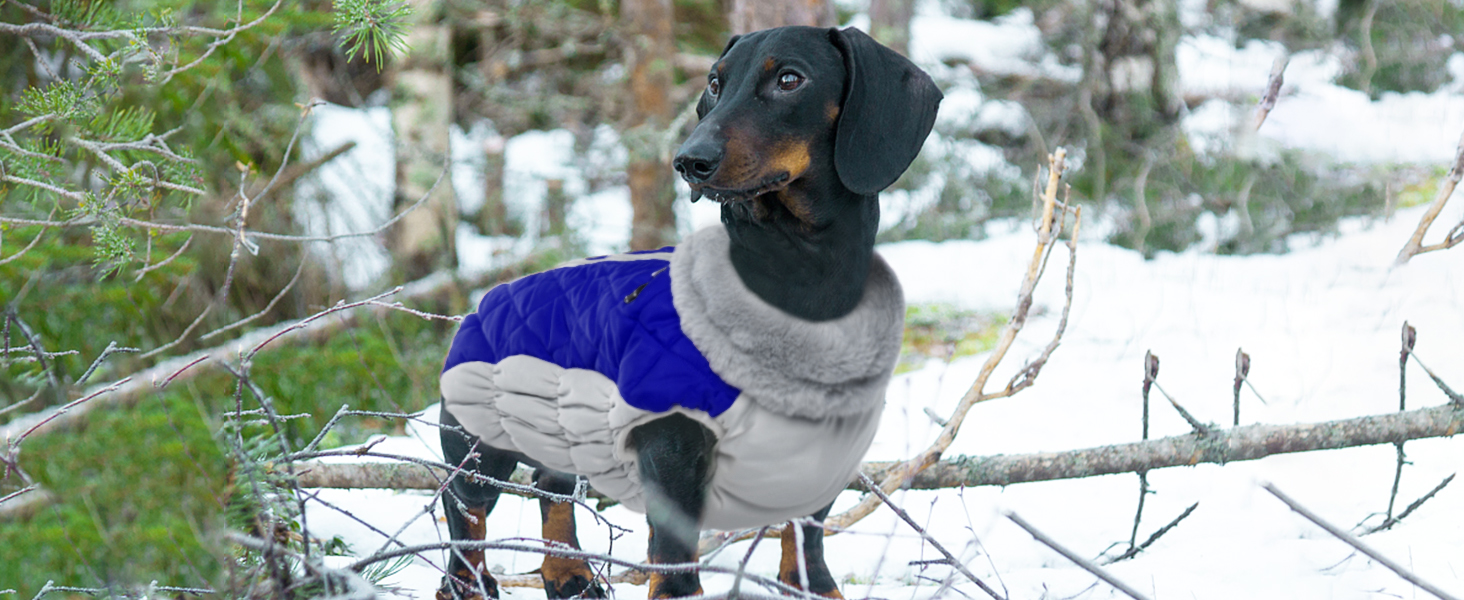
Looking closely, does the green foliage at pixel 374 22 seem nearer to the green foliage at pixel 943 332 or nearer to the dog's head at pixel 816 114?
the dog's head at pixel 816 114

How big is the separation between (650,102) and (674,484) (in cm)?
379

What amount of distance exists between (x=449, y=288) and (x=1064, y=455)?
147 inches

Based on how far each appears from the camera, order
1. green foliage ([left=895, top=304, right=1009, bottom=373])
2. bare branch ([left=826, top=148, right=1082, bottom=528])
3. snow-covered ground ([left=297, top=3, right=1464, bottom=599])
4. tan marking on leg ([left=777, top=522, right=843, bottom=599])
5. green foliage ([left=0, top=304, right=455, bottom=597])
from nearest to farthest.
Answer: tan marking on leg ([left=777, top=522, right=843, bottom=599]) < snow-covered ground ([left=297, top=3, right=1464, bottom=599]) < bare branch ([left=826, top=148, right=1082, bottom=528]) < green foliage ([left=0, top=304, right=455, bottom=597]) < green foliage ([left=895, top=304, right=1009, bottom=373])

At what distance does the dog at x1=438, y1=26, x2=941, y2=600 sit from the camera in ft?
5.17

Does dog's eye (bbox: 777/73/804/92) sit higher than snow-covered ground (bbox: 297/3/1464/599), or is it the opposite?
dog's eye (bbox: 777/73/804/92)

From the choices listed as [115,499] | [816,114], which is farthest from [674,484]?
[115,499]

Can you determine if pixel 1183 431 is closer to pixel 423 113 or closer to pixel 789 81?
pixel 789 81

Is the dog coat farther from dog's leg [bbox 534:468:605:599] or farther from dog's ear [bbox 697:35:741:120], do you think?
dog's leg [bbox 534:468:605:599]

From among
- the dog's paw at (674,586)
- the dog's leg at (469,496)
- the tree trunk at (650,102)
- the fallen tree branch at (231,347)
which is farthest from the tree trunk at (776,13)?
the dog's paw at (674,586)

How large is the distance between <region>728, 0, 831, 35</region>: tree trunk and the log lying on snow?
2.39m

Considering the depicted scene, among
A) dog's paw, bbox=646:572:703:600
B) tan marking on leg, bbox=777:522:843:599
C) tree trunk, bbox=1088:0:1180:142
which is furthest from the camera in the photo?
tree trunk, bbox=1088:0:1180:142

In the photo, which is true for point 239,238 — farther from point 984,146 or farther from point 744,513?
point 984,146

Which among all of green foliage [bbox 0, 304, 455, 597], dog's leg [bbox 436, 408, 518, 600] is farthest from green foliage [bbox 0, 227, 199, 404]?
dog's leg [bbox 436, 408, 518, 600]

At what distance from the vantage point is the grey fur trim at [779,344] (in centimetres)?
158
